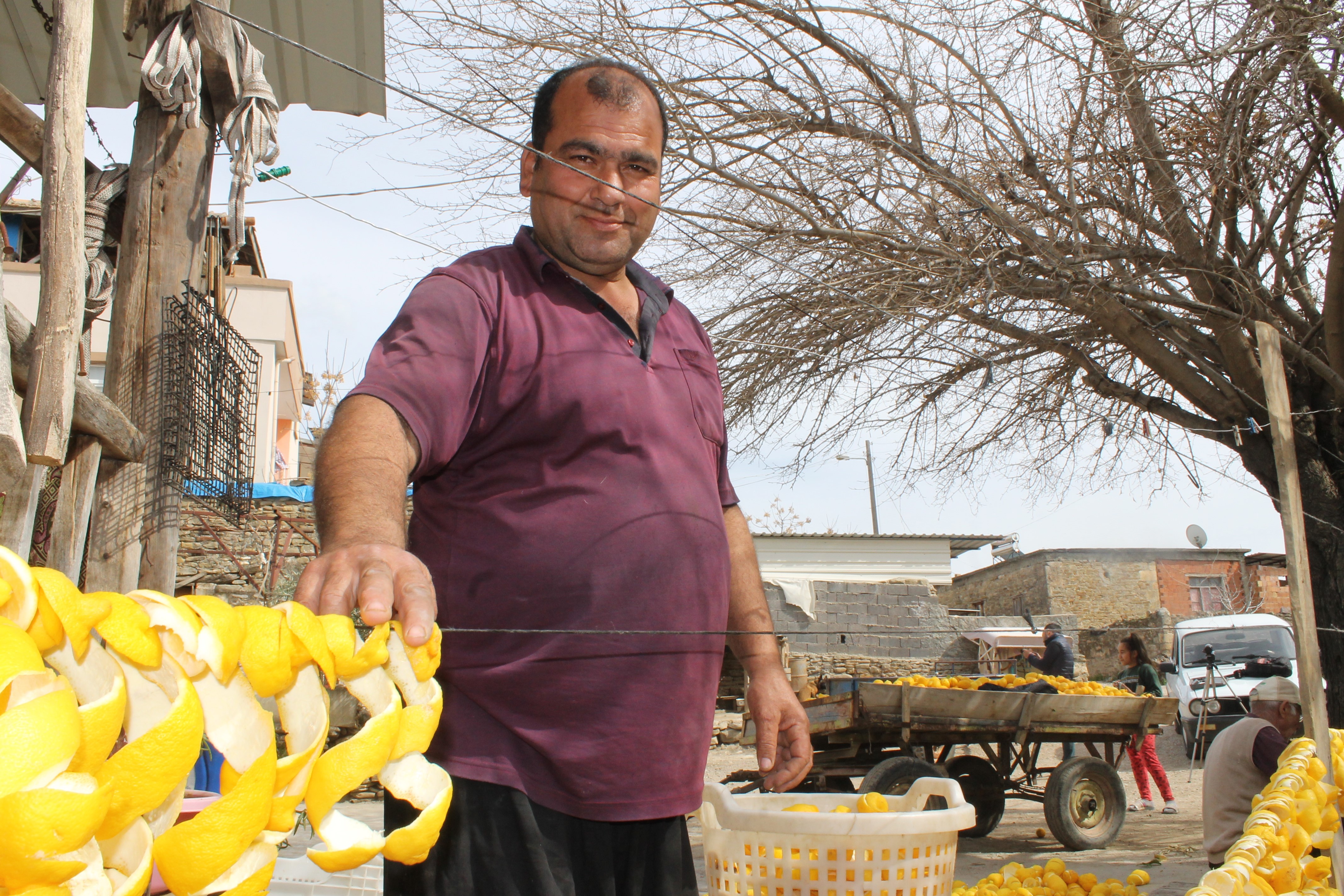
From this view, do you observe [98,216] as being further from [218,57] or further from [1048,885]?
[1048,885]

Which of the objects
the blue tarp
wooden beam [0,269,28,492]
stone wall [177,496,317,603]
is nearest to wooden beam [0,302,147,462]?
wooden beam [0,269,28,492]

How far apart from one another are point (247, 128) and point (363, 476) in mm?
3265

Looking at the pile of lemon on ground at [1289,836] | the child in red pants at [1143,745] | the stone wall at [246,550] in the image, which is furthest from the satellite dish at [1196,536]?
the stone wall at [246,550]

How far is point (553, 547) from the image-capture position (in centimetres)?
150

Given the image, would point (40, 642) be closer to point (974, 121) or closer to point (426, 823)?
point (426, 823)

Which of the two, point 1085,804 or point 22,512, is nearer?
point 22,512

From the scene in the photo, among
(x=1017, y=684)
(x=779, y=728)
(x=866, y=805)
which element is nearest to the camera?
(x=779, y=728)

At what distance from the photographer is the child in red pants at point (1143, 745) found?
8.89 meters

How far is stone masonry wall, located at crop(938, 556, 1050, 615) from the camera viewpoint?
23594 millimetres

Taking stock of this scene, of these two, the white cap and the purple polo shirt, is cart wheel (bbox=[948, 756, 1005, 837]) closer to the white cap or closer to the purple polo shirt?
the white cap

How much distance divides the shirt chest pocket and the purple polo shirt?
6.4 inches

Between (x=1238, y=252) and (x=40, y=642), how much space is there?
6.82m

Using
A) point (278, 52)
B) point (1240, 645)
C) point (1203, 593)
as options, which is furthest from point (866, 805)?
point (1203, 593)

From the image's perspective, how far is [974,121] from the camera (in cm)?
582
